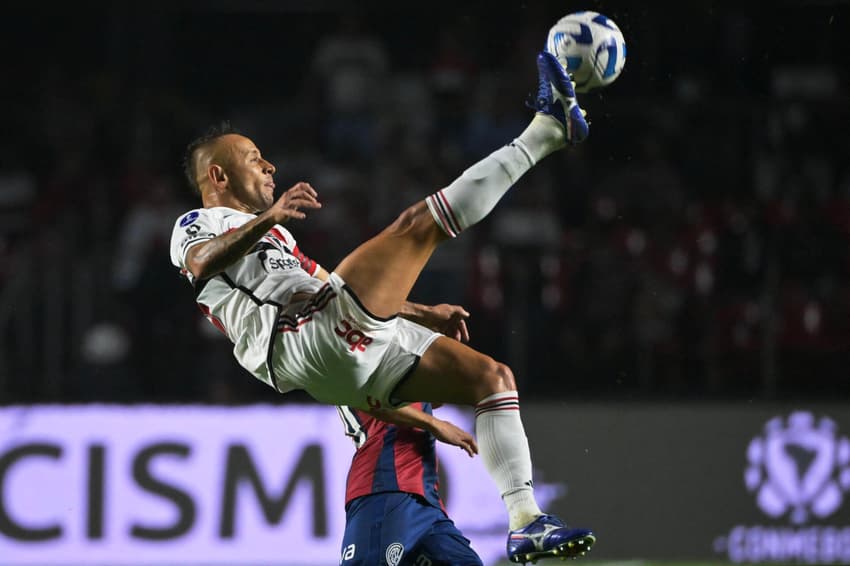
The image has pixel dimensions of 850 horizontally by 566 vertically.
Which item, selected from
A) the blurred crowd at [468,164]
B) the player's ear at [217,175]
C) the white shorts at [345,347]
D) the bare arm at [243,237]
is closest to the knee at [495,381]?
the white shorts at [345,347]

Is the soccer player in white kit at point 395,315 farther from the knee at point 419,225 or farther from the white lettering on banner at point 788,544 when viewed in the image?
the white lettering on banner at point 788,544

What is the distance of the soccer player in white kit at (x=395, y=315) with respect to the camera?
4.73 meters

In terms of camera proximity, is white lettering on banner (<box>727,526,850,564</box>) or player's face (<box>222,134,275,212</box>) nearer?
player's face (<box>222,134,275,212</box>)

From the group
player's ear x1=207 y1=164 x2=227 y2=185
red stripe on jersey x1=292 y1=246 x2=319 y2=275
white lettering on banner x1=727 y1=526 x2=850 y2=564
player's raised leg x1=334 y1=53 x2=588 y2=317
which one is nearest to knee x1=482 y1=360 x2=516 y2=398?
player's raised leg x1=334 y1=53 x2=588 y2=317

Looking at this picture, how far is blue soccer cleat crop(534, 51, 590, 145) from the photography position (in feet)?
15.9

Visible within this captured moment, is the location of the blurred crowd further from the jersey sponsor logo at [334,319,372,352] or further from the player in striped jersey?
the jersey sponsor logo at [334,319,372,352]

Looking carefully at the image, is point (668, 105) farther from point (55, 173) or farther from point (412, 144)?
point (55, 173)

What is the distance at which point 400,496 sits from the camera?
4977 mm

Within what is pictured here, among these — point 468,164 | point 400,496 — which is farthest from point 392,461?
point 468,164

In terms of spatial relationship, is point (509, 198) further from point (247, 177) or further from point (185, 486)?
point (247, 177)

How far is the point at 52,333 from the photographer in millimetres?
9797

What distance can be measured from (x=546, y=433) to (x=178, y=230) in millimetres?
4638

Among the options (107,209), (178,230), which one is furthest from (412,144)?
(178,230)

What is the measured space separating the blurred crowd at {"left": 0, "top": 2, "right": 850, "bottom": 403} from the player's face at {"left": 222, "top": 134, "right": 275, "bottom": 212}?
3980mm
